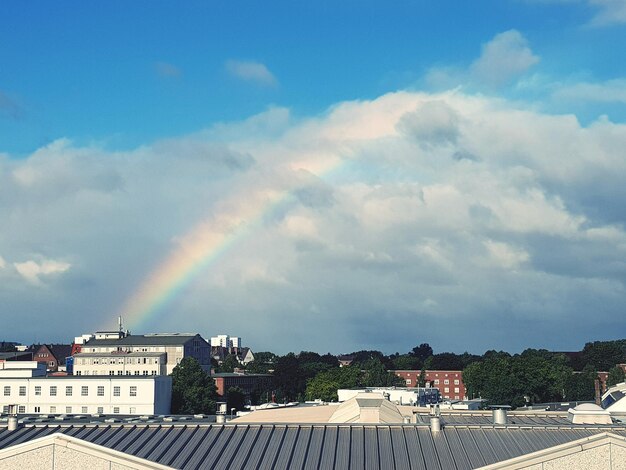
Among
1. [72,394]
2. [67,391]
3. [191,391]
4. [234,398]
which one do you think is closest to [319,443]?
[72,394]

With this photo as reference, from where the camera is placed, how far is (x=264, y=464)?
39.1m

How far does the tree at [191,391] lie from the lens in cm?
15075

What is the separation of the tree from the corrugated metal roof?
10822 cm

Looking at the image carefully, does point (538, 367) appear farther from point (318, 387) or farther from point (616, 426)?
point (616, 426)

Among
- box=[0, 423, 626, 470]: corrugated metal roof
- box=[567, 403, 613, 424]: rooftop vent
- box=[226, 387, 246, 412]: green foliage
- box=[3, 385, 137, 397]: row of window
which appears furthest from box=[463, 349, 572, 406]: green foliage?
box=[0, 423, 626, 470]: corrugated metal roof

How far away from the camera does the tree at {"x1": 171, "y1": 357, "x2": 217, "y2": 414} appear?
151 meters

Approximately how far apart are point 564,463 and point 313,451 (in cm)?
1141

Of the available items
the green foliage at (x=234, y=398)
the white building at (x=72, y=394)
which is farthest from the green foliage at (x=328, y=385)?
the white building at (x=72, y=394)

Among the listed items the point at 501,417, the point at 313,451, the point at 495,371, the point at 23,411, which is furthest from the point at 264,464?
the point at 495,371

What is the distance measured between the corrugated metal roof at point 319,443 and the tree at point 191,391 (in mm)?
108219

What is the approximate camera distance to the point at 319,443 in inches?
1609

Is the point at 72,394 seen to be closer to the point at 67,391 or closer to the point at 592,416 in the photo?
the point at 67,391

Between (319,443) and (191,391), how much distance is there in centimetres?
11445

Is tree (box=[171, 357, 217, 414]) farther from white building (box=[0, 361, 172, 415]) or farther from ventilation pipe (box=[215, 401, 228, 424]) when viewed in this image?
ventilation pipe (box=[215, 401, 228, 424])
